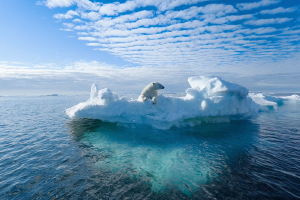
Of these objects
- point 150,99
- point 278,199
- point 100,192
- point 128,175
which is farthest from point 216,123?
point 100,192

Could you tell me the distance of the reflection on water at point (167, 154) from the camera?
16.0 feet

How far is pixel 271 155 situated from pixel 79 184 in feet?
25.5

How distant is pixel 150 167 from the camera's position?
221 inches

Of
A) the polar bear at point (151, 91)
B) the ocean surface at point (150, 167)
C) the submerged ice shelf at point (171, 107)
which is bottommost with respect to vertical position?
the ocean surface at point (150, 167)

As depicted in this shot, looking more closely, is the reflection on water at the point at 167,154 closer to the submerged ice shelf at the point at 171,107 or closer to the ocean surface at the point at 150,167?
the ocean surface at the point at 150,167

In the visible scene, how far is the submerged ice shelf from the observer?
10.6 metres

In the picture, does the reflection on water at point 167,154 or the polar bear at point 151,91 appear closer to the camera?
the reflection on water at point 167,154

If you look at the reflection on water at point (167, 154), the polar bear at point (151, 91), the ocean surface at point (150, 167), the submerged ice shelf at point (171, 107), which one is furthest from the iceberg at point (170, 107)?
the ocean surface at point (150, 167)

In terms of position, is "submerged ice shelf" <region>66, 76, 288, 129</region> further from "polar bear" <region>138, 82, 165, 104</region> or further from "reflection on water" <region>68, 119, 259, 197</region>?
"reflection on water" <region>68, 119, 259, 197</region>

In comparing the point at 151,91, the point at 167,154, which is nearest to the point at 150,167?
the point at 167,154

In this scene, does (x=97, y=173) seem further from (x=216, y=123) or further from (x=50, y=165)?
(x=216, y=123)

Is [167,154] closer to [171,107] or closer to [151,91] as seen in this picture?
[171,107]

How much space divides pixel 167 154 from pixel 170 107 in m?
5.13

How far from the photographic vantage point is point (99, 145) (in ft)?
25.6
